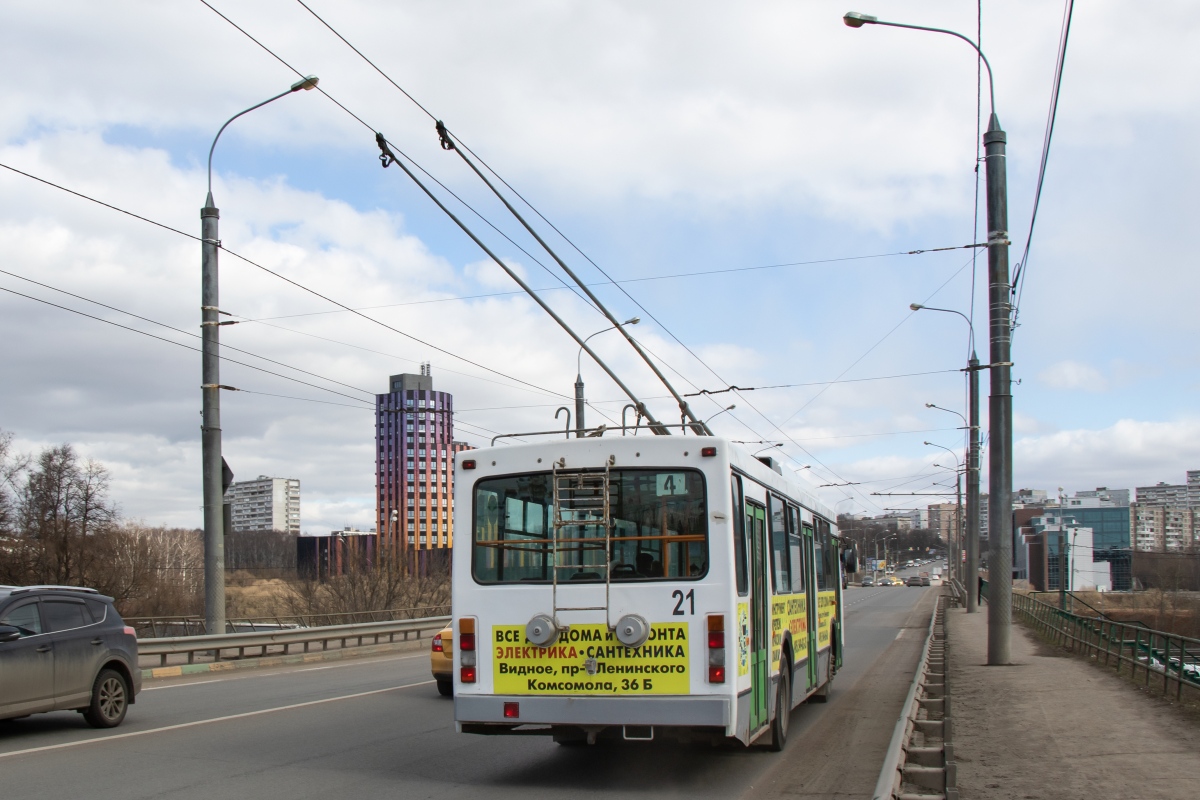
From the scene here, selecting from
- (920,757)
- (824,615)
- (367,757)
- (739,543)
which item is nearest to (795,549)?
(824,615)

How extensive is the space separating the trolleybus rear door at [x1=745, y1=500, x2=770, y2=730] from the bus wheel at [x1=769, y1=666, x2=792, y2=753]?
0.63 metres

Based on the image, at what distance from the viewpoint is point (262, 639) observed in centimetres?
2303

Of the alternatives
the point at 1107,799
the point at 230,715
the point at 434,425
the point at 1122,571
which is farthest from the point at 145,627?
the point at 434,425

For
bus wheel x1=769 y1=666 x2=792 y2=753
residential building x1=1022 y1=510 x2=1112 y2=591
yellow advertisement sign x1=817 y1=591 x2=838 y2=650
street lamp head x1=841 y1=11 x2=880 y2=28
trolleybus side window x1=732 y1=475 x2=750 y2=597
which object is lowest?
residential building x1=1022 y1=510 x2=1112 y2=591

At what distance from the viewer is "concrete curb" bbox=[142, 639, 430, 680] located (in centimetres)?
2017

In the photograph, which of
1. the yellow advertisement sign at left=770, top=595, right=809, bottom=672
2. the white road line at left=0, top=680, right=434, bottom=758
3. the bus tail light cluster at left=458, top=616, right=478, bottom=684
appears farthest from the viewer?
the white road line at left=0, top=680, right=434, bottom=758

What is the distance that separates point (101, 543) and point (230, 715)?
43540 millimetres

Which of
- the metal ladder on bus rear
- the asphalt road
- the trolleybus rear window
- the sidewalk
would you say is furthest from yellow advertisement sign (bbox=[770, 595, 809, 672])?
the metal ladder on bus rear

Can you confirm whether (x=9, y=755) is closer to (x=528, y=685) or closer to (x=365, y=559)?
(x=528, y=685)

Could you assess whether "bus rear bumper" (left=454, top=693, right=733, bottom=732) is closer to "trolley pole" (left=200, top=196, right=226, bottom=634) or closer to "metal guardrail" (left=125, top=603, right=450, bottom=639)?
"trolley pole" (left=200, top=196, right=226, bottom=634)

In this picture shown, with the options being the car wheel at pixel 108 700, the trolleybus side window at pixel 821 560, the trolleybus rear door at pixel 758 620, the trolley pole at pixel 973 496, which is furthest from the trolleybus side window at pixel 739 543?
the trolley pole at pixel 973 496

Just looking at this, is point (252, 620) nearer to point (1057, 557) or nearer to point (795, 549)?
point (795, 549)

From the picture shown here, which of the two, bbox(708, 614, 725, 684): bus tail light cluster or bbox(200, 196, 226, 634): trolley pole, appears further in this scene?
bbox(200, 196, 226, 634): trolley pole

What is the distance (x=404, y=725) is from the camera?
12781mm
